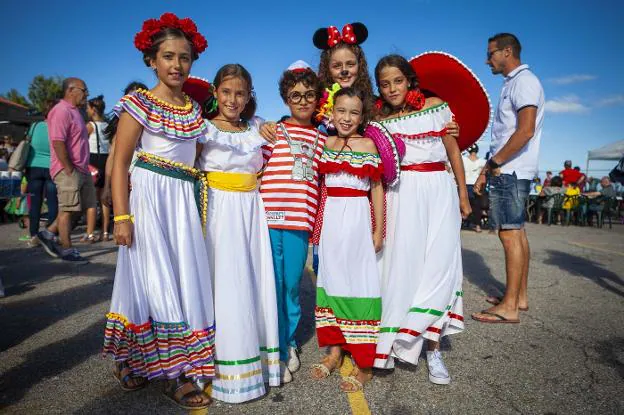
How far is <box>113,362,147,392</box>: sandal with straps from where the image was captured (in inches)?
101

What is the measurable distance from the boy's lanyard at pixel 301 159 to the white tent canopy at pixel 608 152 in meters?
19.4

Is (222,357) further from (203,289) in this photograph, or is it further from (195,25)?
(195,25)

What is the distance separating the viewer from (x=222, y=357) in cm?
250

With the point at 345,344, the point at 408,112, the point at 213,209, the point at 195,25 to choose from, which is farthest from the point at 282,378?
the point at 195,25

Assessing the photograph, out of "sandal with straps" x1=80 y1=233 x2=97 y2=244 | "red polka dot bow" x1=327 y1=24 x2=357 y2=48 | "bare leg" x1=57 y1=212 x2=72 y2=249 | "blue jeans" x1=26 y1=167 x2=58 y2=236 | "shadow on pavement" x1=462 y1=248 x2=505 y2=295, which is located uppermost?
"red polka dot bow" x1=327 y1=24 x2=357 y2=48

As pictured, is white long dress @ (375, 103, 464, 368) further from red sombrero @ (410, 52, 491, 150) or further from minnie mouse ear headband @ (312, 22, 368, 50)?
minnie mouse ear headband @ (312, 22, 368, 50)

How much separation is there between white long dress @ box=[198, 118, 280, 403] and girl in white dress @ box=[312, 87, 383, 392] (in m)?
0.40

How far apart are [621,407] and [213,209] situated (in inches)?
108

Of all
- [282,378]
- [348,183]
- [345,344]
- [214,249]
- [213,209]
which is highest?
[348,183]

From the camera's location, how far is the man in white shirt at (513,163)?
404 cm

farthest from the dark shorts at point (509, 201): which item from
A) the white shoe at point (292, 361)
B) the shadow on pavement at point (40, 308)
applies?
the shadow on pavement at point (40, 308)

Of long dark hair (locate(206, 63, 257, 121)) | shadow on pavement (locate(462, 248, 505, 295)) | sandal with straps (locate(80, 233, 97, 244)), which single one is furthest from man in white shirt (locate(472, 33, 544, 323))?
sandal with straps (locate(80, 233, 97, 244))

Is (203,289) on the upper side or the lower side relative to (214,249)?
lower

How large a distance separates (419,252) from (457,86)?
1416mm
